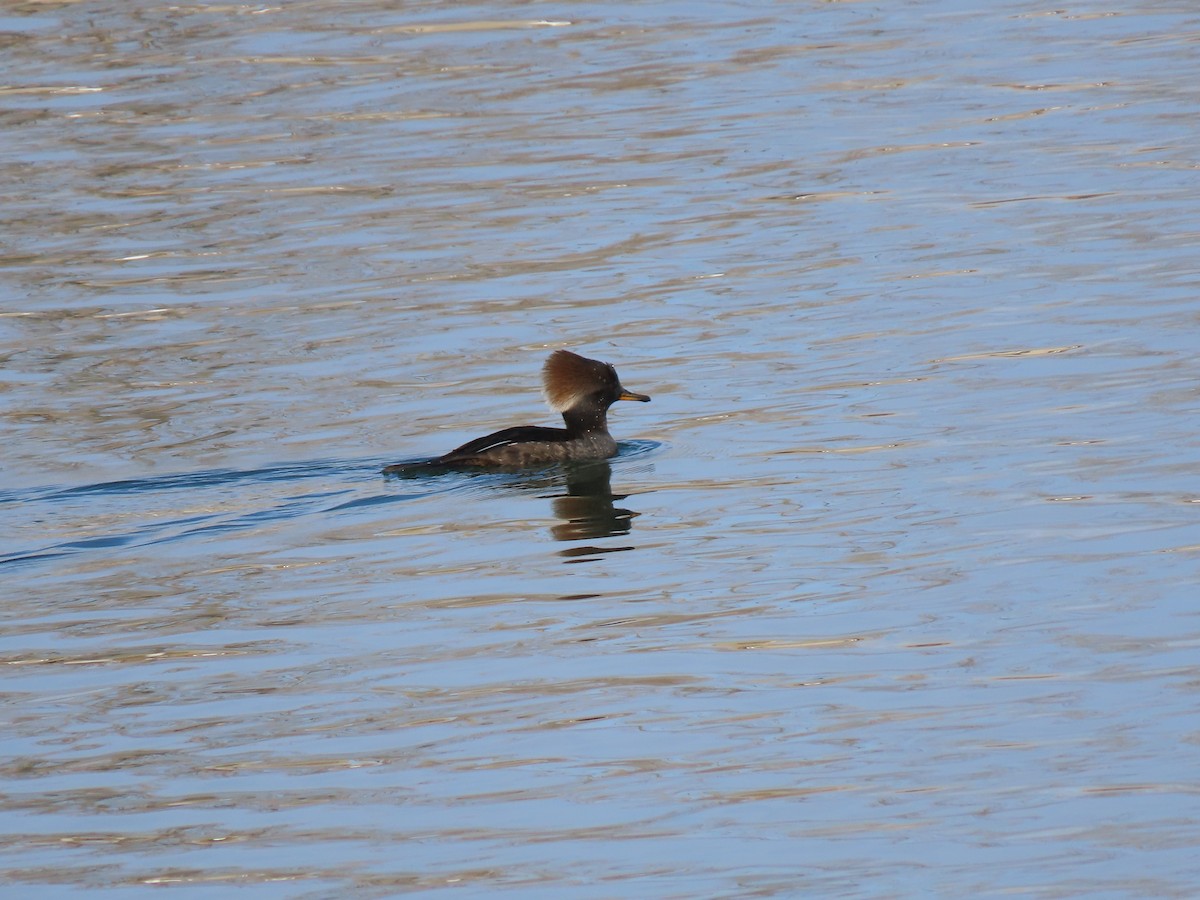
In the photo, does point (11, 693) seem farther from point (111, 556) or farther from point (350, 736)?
point (111, 556)

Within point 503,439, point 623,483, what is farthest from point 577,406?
point 623,483

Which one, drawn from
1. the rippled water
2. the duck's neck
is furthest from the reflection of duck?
the duck's neck

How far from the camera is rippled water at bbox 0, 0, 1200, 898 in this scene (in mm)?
6242

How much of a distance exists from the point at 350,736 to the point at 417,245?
1013cm

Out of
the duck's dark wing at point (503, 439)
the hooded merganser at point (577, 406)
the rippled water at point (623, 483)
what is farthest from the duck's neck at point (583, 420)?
the rippled water at point (623, 483)

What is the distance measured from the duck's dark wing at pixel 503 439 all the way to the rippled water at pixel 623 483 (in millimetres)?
140

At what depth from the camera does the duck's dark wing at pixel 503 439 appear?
10961 millimetres

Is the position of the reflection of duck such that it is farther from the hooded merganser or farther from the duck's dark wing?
the duck's dark wing

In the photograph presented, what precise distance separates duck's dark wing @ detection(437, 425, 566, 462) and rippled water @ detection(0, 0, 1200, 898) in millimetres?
140

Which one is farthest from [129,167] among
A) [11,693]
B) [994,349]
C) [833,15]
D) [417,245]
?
[11,693]

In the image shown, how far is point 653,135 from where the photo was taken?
2011cm

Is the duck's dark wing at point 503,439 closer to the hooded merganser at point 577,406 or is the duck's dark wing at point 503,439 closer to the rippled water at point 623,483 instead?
the hooded merganser at point 577,406

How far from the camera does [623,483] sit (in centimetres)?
1107

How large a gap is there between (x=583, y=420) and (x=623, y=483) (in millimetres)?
1002
